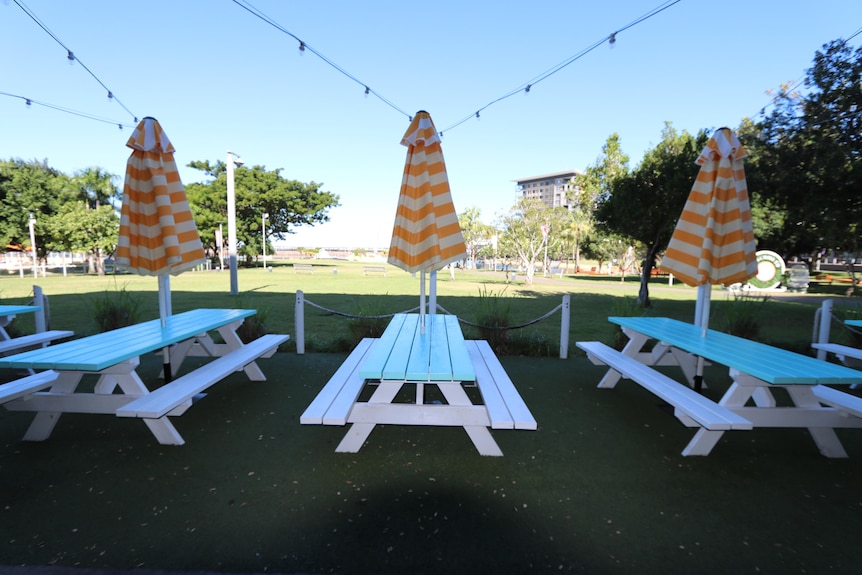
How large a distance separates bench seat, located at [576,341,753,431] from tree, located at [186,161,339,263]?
46.0m

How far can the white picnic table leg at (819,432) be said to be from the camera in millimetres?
3211

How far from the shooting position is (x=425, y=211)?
3.47 m

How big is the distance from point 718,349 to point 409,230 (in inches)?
118

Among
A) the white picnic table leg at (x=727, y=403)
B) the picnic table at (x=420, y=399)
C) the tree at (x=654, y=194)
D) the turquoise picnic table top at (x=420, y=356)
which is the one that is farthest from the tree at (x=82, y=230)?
the white picnic table leg at (x=727, y=403)

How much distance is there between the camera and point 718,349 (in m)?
3.62

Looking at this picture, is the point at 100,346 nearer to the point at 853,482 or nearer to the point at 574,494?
the point at 574,494

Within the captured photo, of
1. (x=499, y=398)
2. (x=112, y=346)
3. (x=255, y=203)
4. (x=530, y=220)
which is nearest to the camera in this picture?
(x=499, y=398)

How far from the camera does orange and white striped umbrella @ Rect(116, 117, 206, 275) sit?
3.96 m

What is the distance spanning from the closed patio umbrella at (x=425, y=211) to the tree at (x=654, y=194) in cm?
1276

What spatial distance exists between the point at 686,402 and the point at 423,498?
→ 217 cm

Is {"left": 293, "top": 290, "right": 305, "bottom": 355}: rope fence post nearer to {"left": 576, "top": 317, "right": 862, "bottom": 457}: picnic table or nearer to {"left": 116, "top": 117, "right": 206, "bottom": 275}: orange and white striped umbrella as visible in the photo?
{"left": 116, "top": 117, "right": 206, "bottom": 275}: orange and white striped umbrella

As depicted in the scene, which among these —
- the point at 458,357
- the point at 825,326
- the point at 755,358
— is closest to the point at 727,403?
the point at 755,358

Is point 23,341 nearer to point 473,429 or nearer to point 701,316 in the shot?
point 473,429

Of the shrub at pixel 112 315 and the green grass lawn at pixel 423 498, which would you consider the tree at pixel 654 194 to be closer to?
the green grass lawn at pixel 423 498
